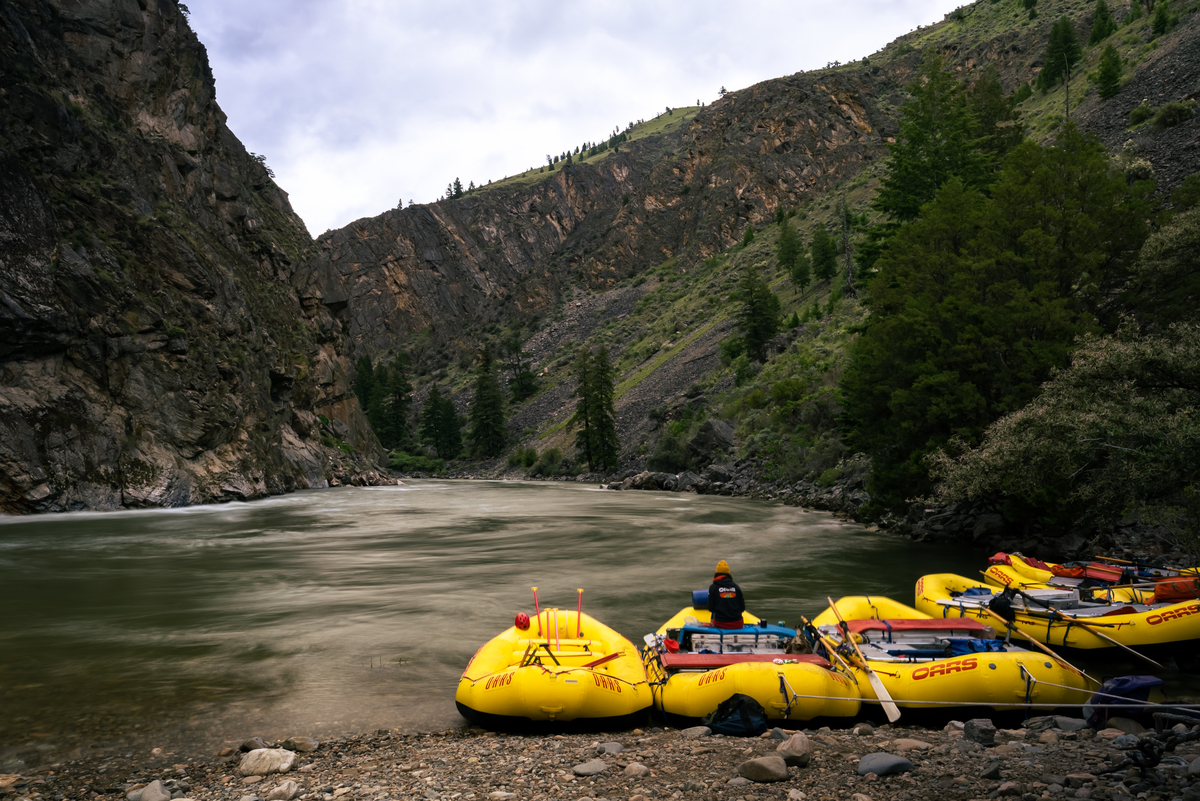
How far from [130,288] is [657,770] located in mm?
37512

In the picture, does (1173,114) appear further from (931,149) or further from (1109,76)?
(1109,76)

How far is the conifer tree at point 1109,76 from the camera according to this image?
148 feet

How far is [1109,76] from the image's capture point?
45.6 m

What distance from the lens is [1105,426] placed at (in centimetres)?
1040

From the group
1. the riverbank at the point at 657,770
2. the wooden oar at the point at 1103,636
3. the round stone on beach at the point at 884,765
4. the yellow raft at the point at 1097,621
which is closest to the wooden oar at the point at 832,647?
the riverbank at the point at 657,770

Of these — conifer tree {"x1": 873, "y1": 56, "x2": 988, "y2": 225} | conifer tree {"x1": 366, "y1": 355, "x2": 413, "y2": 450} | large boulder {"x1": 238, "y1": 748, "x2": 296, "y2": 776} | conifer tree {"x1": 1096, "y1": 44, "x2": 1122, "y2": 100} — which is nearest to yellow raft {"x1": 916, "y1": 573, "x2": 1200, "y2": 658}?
large boulder {"x1": 238, "y1": 748, "x2": 296, "y2": 776}

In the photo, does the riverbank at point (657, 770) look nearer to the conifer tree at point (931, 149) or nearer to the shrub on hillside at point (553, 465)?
the conifer tree at point (931, 149)

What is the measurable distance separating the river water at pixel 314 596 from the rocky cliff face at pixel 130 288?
369cm

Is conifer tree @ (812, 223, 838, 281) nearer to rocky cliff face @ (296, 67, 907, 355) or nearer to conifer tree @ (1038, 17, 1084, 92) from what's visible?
conifer tree @ (1038, 17, 1084, 92)

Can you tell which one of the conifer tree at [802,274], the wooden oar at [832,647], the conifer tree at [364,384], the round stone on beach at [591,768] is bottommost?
the wooden oar at [832,647]

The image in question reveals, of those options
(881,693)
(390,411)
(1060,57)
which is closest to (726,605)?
(881,693)

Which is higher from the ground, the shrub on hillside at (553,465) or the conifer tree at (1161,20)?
the conifer tree at (1161,20)

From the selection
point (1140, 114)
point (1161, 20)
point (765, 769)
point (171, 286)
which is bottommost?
point (765, 769)

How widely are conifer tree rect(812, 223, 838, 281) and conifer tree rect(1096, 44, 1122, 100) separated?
21845mm
